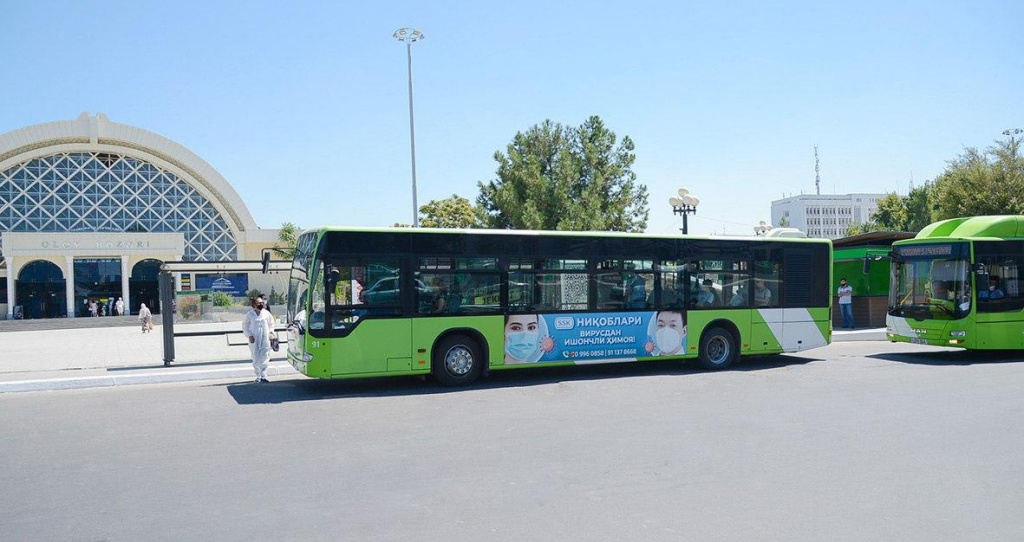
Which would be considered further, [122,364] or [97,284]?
[97,284]

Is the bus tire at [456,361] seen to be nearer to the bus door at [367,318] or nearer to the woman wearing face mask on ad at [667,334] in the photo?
the bus door at [367,318]

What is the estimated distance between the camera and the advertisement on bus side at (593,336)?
43.2 feet

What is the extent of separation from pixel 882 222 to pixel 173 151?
2659 inches

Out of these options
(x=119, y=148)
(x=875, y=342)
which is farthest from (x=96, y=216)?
(x=875, y=342)

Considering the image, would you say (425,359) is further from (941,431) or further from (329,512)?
(941,431)

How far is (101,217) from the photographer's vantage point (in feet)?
190

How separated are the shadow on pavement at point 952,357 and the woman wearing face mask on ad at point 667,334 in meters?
5.17

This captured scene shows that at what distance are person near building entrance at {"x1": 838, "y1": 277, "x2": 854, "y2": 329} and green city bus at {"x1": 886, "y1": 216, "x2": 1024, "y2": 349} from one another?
7544 mm

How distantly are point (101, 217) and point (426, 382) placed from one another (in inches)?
2146

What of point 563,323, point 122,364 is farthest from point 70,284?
point 563,323

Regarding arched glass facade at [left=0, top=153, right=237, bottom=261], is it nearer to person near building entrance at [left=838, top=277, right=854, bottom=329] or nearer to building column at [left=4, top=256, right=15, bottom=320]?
building column at [left=4, top=256, right=15, bottom=320]

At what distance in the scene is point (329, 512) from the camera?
568 cm

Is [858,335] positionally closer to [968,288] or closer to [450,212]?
[968,288]

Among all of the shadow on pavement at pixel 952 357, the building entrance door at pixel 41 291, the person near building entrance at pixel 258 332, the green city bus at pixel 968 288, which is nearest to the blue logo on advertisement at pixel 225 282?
the building entrance door at pixel 41 291
